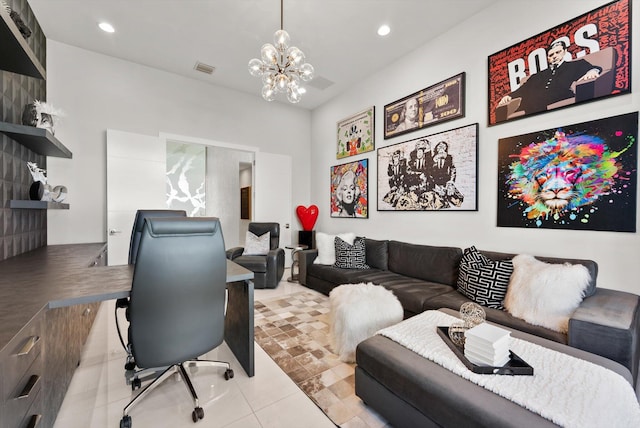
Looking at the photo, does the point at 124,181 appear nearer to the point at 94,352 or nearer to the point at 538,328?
the point at 94,352

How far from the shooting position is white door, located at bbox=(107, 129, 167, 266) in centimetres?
362

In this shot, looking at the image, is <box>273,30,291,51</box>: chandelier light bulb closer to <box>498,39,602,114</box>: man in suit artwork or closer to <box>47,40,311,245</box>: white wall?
<box>498,39,602,114</box>: man in suit artwork

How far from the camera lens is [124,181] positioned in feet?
12.2

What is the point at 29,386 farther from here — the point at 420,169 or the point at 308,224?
the point at 308,224

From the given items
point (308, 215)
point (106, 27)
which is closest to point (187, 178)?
point (308, 215)

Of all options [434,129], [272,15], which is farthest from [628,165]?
[272,15]

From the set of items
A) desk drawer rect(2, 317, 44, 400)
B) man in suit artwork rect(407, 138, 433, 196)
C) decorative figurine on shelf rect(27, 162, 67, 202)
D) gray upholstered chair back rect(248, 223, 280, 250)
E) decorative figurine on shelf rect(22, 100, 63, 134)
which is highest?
decorative figurine on shelf rect(22, 100, 63, 134)

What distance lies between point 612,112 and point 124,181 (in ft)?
17.6

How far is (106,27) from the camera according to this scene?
3.11 meters

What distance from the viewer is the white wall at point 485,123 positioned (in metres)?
2.03

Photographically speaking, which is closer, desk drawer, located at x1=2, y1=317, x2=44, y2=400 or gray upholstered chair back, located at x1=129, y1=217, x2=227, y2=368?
desk drawer, located at x1=2, y1=317, x2=44, y2=400

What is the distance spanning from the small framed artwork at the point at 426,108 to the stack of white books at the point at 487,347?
98.8 inches

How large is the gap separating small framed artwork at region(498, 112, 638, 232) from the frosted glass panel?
18.5 feet

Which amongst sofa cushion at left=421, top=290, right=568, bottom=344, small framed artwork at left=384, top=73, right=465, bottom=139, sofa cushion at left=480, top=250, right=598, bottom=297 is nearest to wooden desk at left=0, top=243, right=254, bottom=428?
sofa cushion at left=421, top=290, right=568, bottom=344
